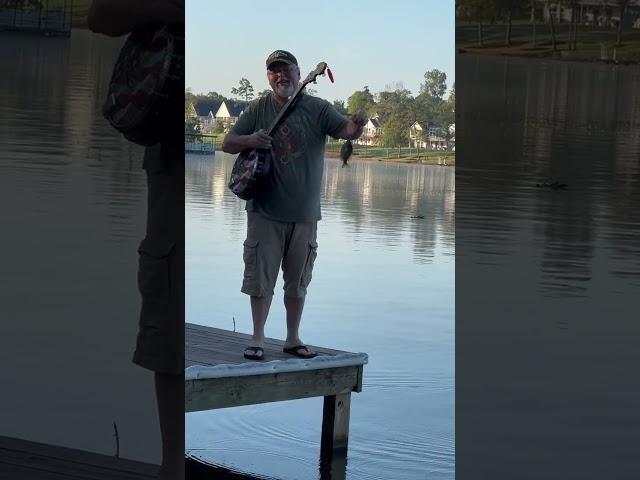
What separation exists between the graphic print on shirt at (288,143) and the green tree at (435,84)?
0.66 m

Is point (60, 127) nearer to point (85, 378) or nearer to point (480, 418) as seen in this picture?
point (85, 378)

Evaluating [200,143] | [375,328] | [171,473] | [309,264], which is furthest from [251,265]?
[200,143]

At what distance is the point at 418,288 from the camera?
25.1ft

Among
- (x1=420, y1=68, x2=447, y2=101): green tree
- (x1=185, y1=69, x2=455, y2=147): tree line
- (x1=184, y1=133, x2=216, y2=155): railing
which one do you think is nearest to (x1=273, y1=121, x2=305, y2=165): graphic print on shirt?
(x1=185, y1=69, x2=455, y2=147): tree line

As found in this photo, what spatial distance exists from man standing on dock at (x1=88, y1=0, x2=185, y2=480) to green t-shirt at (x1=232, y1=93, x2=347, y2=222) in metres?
0.75

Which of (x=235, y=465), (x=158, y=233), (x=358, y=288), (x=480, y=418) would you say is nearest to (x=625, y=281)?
(x=480, y=418)

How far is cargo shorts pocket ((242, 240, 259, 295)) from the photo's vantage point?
17.8ft

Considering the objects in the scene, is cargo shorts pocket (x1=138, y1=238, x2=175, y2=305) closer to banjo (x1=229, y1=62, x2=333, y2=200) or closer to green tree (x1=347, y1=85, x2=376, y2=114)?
banjo (x1=229, y1=62, x2=333, y2=200)

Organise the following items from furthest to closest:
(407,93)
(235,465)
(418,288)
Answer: (418,288), (235,465), (407,93)

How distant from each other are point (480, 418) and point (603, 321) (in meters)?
0.48

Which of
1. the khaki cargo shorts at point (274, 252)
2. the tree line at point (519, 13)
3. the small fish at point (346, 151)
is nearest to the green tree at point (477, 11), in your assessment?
the tree line at point (519, 13)

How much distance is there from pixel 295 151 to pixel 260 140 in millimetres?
135

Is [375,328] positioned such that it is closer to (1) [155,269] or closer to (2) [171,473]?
(2) [171,473]

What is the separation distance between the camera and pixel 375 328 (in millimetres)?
7262
